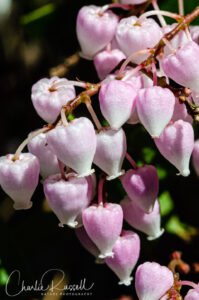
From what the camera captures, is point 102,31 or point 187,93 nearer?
point 187,93

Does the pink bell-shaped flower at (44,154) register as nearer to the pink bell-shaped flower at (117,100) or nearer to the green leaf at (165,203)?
the pink bell-shaped flower at (117,100)

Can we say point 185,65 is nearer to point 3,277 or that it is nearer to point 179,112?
point 179,112

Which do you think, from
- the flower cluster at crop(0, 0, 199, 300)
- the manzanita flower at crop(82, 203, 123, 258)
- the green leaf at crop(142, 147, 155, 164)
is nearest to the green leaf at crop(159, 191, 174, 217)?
the green leaf at crop(142, 147, 155, 164)

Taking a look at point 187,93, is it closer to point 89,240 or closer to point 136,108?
point 136,108

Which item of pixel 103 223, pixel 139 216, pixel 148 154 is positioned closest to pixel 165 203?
pixel 148 154

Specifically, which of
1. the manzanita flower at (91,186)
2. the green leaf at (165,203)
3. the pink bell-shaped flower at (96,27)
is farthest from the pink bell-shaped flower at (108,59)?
the green leaf at (165,203)

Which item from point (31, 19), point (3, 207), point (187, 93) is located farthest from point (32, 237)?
point (187, 93)
